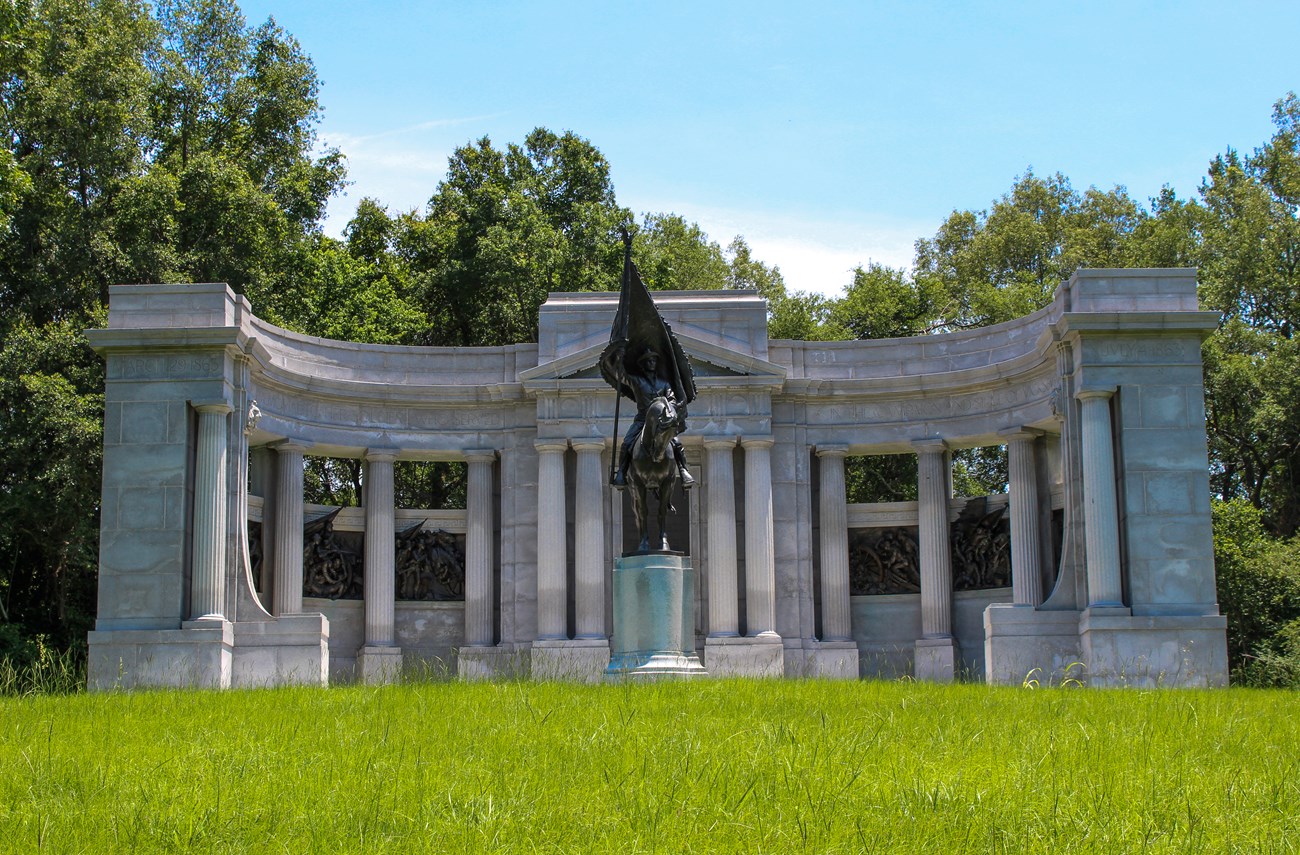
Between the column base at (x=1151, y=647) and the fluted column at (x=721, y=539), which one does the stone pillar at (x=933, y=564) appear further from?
the column base at (x=1151, y=647)

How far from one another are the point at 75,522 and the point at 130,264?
881cm

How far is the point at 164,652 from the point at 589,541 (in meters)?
13.3

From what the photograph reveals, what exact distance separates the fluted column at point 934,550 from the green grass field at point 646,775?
26.3 meters

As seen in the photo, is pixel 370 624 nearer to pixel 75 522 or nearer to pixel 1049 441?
pixel 75 522

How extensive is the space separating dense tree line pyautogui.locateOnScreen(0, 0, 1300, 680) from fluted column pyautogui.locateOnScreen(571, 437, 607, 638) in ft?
46.7

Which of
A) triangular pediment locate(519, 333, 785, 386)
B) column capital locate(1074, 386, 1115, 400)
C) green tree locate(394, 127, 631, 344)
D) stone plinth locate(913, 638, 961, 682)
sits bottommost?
stone plinth locate(913, 638, 961, 682)

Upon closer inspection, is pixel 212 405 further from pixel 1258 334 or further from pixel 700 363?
pixel 1258 334

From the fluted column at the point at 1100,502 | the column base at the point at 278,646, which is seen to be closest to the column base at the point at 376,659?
the column base at the point at 278,646

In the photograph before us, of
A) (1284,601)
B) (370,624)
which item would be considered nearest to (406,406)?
(370,624)

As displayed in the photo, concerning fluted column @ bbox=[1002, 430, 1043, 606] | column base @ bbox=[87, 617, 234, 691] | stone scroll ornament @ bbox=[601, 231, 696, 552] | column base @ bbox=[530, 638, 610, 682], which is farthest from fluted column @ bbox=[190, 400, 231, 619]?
fluted column @ bbox=[1002, 430, 1043, 606]

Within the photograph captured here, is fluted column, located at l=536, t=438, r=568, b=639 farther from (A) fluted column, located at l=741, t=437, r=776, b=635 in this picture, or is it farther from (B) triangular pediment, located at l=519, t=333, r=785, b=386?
(A) fluted column, located at l=741, t=437, r=776, b=635

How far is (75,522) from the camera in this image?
4578 cm

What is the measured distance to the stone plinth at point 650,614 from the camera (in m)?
Result: 25.2

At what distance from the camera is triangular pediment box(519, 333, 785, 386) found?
44750 mm
